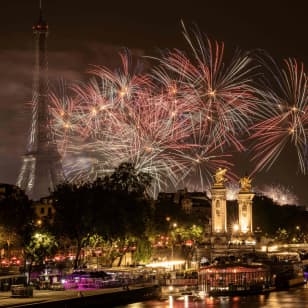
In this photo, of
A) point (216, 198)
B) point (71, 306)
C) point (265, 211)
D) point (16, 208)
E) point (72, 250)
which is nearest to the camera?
point (71, 306)

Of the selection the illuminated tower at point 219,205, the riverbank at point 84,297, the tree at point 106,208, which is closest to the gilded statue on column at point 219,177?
the illuminated tower at point 219,205

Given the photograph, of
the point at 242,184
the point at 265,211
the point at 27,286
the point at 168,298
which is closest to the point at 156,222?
the point at 242,184

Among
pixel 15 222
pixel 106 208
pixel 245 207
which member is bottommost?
pixel 15 222

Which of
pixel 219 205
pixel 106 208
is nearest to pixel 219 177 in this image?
pixel 219 205

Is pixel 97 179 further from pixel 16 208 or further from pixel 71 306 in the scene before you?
pixel 71 306

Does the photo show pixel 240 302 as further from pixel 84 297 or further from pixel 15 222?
pixel 15 222

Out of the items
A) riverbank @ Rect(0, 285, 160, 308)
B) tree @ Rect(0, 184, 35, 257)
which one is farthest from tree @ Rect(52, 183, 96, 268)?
riverbank @ Rect(0, 285, 160, 308)

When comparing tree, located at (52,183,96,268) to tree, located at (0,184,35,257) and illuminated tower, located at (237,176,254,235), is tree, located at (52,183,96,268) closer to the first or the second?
tree, located at (0,184,35,257)
